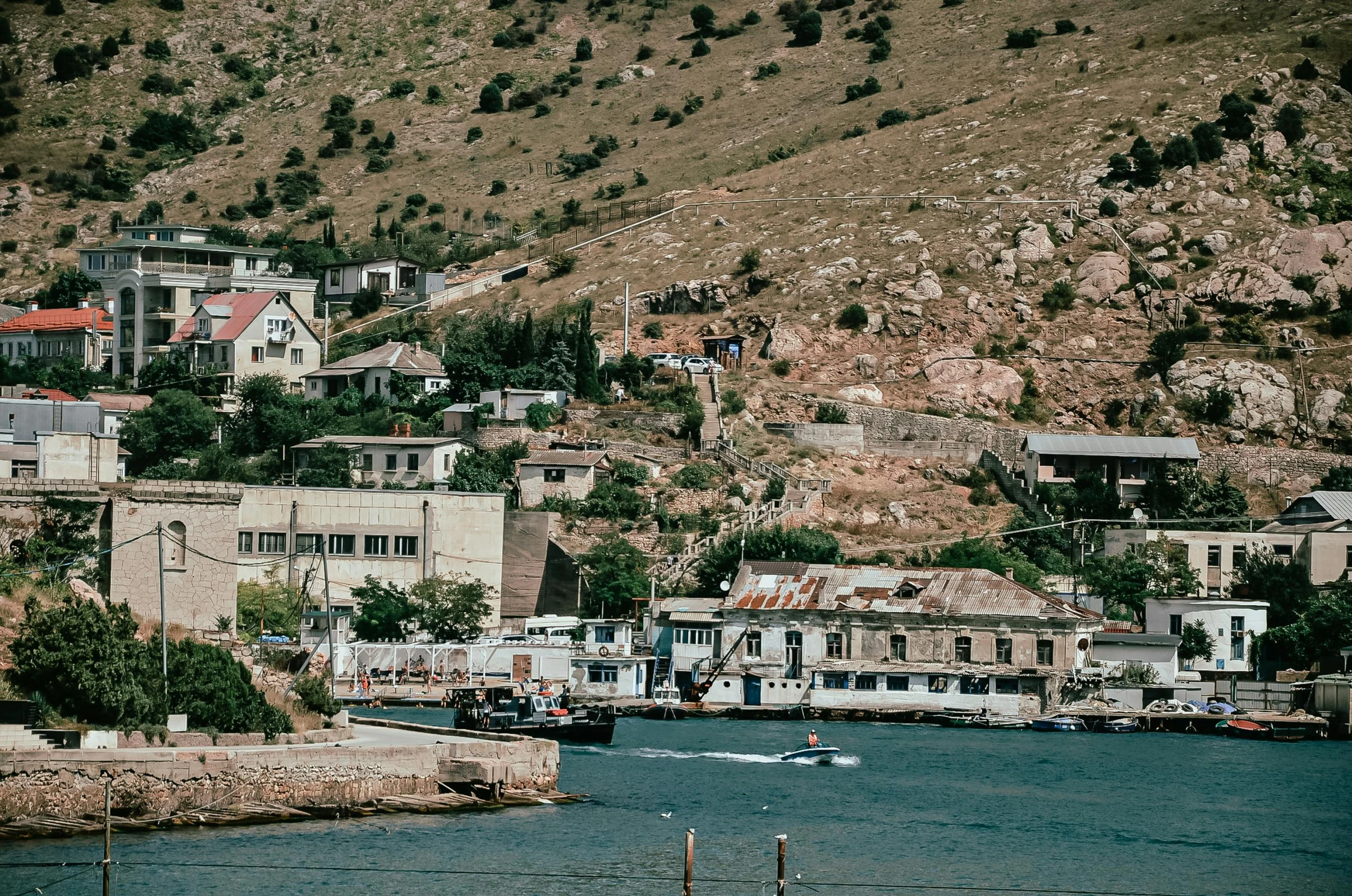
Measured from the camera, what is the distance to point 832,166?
12506cm

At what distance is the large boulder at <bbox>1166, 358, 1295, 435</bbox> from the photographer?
98.4 metres

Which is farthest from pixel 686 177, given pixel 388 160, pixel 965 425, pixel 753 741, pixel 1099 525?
pixel 753 741

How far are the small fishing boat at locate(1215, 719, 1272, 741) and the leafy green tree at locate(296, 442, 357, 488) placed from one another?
34750 millimetres

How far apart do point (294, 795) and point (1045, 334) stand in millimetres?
66734

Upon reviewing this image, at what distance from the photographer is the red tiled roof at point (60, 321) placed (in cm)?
11188

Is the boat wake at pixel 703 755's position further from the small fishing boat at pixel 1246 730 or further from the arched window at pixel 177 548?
the small fishing boat at pixel 1246 730

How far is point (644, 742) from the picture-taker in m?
63.8

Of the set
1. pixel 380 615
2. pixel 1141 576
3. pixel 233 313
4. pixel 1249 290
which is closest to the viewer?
pixel 380 615

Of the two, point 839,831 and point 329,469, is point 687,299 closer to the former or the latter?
point 329,469

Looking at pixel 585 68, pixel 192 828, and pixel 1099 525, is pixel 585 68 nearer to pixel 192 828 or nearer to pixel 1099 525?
pixel 1099 525

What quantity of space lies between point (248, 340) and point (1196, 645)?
155 ft

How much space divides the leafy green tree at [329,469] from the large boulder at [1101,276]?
39127mm

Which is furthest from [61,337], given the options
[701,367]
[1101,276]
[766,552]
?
[1101,276]

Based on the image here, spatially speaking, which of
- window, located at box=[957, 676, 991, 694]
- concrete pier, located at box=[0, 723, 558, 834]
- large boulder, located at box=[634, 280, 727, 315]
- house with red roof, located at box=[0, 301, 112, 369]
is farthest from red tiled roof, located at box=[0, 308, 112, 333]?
concrete pier, located at box=[0, 723, 558, 834]
